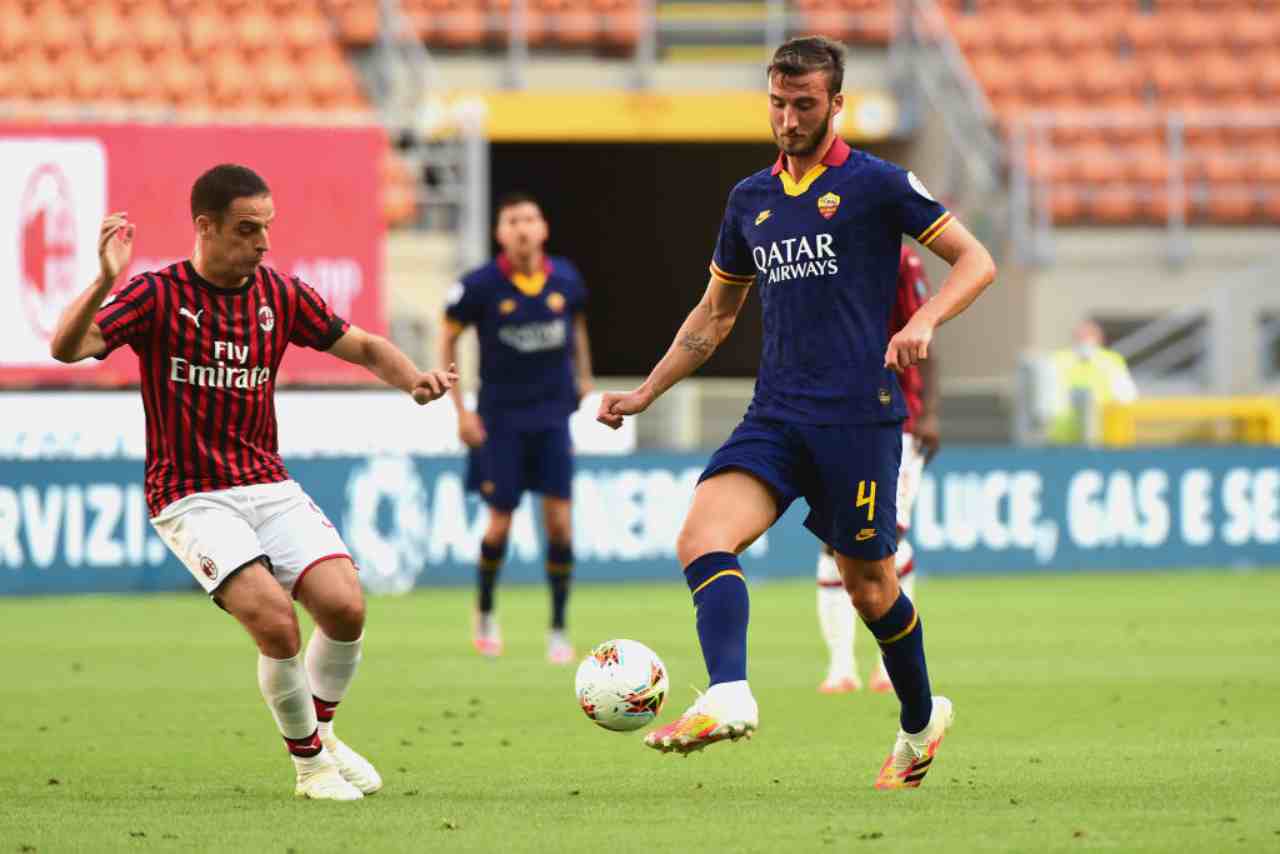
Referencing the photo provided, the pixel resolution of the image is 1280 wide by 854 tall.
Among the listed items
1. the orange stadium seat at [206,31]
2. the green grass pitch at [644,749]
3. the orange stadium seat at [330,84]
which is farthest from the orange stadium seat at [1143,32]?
the green grass pitch at [644,749]

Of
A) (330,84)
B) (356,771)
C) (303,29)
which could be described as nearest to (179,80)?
(330,84)

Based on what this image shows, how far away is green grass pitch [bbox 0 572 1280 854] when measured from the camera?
21.2 ft

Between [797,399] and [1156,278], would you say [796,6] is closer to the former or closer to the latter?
[1156,278]

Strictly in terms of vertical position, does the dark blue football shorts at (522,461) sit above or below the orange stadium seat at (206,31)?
below

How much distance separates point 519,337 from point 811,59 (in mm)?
6174

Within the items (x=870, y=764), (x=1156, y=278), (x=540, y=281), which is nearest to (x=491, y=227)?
(x=1156, y=278)

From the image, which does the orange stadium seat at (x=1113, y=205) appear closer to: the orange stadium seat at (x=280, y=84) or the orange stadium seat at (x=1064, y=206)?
the orange stadium seat at (x=1064, y=206)

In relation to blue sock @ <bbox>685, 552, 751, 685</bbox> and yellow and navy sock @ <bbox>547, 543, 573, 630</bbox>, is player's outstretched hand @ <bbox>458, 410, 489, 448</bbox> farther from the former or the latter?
blue sock @ <bbox>685, 552, 751, 685</bbox>

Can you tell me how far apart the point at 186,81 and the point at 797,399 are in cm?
1639

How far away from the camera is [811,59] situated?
6.93m

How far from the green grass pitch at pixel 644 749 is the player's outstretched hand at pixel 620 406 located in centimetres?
117

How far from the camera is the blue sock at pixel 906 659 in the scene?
719cm

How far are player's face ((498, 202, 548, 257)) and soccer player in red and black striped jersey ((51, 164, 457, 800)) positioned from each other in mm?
5164

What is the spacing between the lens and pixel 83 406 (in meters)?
18.3
